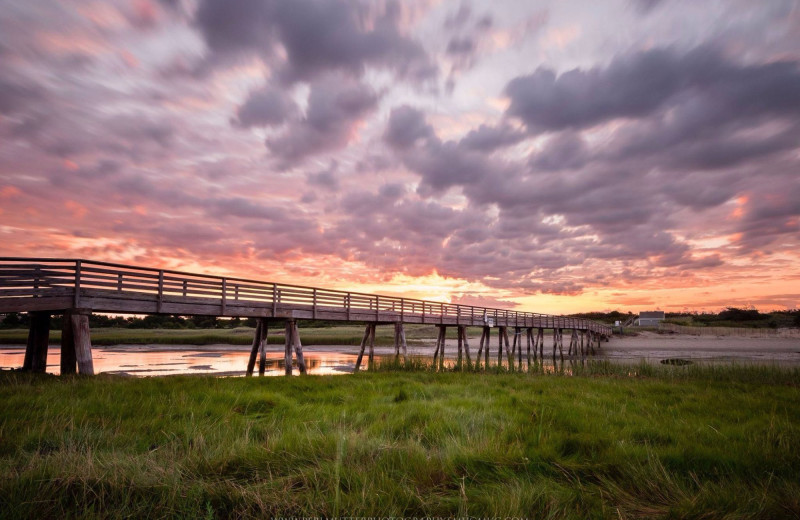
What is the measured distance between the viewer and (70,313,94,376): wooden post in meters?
11.2

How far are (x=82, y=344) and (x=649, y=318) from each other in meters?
103

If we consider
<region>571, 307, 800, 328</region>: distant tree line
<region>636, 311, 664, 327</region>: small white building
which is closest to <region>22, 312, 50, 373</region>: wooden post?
<region>571, 307, 800, 328</region>: distant tree line

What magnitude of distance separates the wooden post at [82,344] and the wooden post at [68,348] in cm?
24

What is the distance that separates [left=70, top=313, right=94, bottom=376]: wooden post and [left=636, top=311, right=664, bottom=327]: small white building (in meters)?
97.7

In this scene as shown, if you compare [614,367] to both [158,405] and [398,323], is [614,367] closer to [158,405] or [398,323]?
[398,323]

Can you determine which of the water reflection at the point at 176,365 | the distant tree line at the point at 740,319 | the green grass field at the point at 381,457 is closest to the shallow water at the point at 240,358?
the water reflection at the point at 176,365

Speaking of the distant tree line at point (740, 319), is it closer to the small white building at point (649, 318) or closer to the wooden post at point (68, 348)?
the small white building at point (649, 318)

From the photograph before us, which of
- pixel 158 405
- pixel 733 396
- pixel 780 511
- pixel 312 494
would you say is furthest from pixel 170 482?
pixel 733 396

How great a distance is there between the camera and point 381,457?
4.04 meters

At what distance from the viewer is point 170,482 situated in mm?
3178

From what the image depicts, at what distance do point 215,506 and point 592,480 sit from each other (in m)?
3.43

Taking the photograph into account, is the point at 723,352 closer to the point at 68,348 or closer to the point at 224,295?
the point at 224,295

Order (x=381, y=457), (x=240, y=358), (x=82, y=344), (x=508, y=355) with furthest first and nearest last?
(x=240, y=358) → (x=508, y=355) → (x=82, y=344) → (x=381, y=457)

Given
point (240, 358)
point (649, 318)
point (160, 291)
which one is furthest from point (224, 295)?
point (649, 318)
